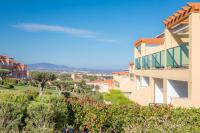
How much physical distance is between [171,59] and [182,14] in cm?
205

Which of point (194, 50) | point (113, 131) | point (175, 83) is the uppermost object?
point (194, 50)

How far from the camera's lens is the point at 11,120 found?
973cm

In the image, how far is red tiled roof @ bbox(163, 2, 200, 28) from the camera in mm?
10702

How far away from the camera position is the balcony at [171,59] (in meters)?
11.3

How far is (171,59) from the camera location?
516 inches

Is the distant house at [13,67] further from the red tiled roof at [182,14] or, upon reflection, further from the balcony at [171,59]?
the red tiled roof at [182,14]

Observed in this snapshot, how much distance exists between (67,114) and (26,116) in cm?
170

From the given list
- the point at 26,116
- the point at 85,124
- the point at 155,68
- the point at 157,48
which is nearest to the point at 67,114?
the point at 85,124

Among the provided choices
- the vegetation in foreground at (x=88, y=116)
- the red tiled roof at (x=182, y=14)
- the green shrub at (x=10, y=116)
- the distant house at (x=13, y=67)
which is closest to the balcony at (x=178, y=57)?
the red tiled roof at (x=182, y=14)

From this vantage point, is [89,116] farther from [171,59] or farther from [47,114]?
[171,59]

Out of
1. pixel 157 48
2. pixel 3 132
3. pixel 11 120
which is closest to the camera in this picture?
pixel 3 132

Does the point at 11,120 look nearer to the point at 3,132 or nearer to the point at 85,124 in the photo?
the point at 3,132

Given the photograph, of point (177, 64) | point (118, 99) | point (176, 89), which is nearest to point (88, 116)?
point (177, 64)

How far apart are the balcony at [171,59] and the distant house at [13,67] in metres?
81.3
